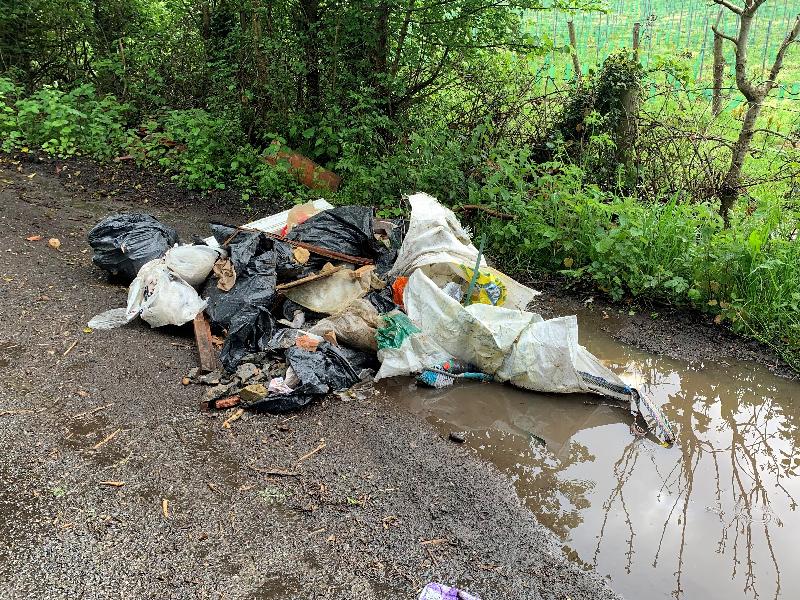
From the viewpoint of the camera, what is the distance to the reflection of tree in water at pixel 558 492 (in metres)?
3.00

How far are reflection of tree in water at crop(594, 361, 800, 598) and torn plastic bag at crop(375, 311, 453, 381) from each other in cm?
135

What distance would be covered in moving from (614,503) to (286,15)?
6.87 metres

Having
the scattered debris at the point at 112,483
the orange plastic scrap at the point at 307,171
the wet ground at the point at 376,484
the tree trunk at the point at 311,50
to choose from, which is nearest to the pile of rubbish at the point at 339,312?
the wet ground at the point at 376,484

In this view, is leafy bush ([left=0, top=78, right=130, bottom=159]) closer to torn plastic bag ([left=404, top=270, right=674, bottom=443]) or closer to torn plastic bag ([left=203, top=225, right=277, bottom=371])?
torn plastic bag ([left=203, top=225, right=277, bottom=371])

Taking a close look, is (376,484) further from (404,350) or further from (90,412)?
(90,412)

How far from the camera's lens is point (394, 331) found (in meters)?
4.05

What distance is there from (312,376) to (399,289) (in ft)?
3.64

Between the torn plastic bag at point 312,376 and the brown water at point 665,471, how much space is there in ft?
1.13

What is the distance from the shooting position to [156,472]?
302cm

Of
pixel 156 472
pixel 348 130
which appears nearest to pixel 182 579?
pixel 156 472

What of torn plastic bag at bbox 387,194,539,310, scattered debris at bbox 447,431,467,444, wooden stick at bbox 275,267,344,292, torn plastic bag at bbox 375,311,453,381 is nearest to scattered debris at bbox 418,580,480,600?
scattered debris at bbox 447,431,467,444

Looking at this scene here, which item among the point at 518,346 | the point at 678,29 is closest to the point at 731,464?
the point at 518,346

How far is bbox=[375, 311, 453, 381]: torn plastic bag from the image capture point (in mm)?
4008

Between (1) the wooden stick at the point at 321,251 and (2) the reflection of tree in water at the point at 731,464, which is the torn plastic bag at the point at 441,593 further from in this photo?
(1) the wooden stick at the point at 321,251
